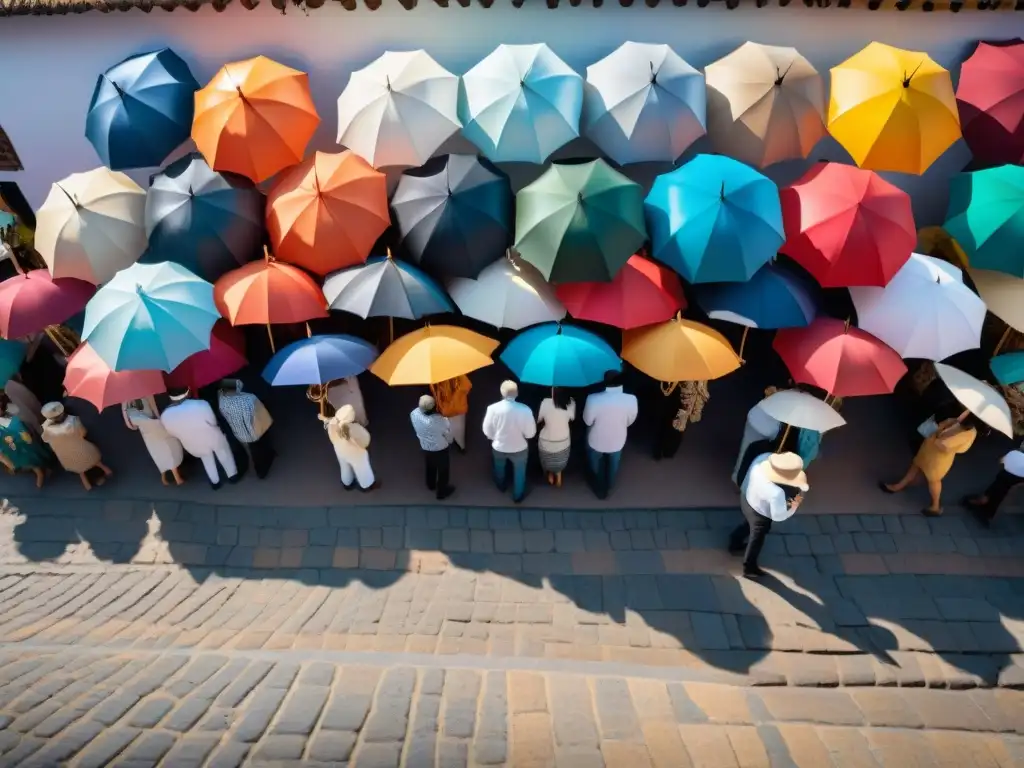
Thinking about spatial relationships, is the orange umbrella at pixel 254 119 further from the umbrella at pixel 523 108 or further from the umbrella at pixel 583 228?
the umbrella at pixel 583 228

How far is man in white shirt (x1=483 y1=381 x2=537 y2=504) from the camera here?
21.0 ft

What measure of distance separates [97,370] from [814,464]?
779cm

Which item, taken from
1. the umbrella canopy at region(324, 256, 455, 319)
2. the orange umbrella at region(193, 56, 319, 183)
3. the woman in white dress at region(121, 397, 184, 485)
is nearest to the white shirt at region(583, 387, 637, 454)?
the umbrella canopy at region(324, 256, 455, 319)

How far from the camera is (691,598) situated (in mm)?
6266

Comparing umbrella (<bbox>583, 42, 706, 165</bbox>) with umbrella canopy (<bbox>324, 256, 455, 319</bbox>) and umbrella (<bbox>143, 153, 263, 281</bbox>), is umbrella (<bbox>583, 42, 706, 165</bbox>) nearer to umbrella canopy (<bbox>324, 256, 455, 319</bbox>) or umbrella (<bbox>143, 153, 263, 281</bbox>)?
umbrella canopy (<bbox>324, 256, 455, 319</bbox>)

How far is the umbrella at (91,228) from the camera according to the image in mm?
6848

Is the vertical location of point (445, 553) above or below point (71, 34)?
below

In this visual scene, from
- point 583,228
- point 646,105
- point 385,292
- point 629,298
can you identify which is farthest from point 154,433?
point 646,105

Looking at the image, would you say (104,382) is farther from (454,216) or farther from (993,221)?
(993,221)

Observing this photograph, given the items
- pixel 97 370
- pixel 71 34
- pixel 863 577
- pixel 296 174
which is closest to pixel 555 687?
pixel 863 577

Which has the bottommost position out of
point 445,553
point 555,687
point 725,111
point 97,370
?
point 445,553

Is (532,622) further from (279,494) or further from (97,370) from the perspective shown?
(97,370)

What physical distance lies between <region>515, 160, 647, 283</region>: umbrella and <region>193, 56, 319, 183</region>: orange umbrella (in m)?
2.77

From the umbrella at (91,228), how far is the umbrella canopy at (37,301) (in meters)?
0.25
